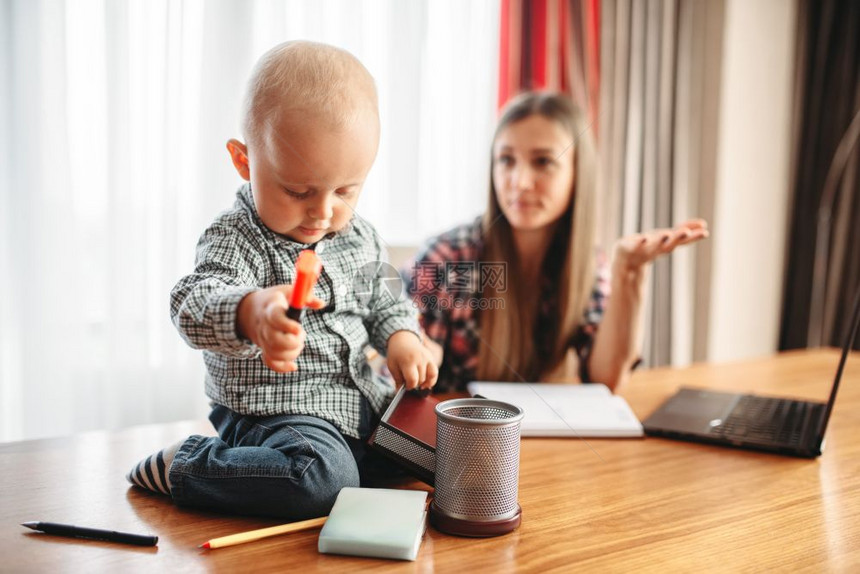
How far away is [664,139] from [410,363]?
1.85 m

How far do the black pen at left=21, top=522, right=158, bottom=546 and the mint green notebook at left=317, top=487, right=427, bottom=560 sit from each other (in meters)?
0.14

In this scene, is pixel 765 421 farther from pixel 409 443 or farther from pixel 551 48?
pixel 551 48

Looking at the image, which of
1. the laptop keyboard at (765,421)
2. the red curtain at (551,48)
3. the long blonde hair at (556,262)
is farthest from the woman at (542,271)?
the red curtain at (551,48)

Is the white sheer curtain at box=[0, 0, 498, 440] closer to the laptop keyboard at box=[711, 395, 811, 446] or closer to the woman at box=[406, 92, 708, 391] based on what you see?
the woman at box=[406, 92, 708, 391]

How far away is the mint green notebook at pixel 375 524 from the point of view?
564 millimetres

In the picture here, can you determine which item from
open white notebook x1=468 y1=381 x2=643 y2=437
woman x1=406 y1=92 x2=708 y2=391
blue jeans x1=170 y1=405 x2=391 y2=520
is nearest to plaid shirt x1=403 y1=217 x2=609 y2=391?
woman x1=406 y1=92 x2=708 y2=391

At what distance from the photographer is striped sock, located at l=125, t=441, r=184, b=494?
0.66 metres

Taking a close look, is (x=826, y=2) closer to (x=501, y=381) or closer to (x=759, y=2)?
(x=759, y=2)

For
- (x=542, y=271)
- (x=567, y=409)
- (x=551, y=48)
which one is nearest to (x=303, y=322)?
(x=567, y=409)

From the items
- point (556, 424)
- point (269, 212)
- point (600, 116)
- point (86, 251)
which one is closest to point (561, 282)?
point (556, 424)

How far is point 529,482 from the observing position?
0.76 metres

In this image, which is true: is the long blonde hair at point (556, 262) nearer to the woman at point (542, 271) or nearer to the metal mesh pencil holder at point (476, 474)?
the woman at point (542, 271)

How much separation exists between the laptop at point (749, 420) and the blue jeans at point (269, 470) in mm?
476

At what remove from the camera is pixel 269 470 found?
0.61m
